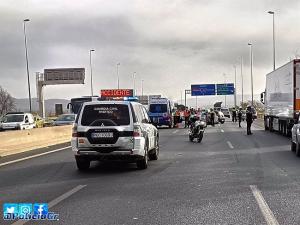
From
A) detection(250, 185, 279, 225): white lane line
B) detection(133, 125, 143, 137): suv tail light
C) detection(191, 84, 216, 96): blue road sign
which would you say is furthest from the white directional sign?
detection(250, 185, 279, 225): white lane line

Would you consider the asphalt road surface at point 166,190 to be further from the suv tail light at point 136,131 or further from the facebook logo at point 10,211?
the suv tail light at point 136,131

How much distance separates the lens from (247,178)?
36.5ft

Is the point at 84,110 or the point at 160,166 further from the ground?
the point at 84,110

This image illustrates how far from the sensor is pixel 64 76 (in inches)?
2928

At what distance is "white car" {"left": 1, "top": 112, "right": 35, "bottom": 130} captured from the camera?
115 feet

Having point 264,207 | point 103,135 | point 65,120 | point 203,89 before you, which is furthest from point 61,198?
point 203,89

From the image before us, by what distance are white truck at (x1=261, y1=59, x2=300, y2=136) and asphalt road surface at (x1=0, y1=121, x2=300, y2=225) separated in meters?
9.21

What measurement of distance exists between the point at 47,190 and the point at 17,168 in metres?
4.51

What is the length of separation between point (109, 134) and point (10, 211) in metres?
5.27

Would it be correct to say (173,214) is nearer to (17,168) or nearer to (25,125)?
(17,168)

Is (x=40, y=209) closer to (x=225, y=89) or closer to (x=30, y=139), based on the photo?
(x=30, y=139)

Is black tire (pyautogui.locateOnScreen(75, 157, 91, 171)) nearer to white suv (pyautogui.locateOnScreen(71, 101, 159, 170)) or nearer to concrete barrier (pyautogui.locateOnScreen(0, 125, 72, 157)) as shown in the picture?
white suv (pyautogui.locateOnScreen(71, 101, 159, 170))

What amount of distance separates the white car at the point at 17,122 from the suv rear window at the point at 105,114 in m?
23.3

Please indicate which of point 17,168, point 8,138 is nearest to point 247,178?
point 17,168
